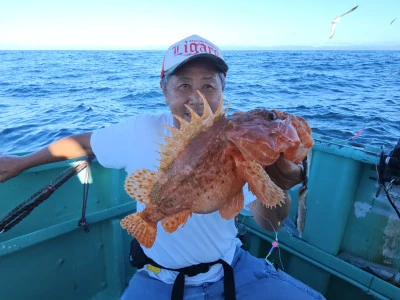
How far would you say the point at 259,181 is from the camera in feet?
5.15

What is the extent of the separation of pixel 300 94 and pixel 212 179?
614 inches

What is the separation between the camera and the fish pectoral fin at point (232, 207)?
6.01ft

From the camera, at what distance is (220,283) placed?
8.53 feet

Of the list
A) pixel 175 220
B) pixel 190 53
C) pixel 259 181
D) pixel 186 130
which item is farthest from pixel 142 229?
pixel 190 53

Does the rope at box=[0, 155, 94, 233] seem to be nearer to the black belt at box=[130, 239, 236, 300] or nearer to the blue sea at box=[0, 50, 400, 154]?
the black belt at box=[130, 239, 236, 300]

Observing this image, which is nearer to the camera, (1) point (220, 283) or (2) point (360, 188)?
(1) point (220, 283)

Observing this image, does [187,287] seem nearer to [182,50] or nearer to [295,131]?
[295,131]

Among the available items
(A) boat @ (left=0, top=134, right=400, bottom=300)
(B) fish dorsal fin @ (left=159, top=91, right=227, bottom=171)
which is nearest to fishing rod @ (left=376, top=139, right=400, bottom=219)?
(A) boat @ (left=0, top=134, right=400, bottom=300)

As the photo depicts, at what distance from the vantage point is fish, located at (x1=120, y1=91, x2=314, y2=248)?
1.62 metres

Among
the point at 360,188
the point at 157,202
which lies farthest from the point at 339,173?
the point at 157,202

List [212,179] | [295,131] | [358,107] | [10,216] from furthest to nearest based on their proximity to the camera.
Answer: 1. [358,107]
2. [10,216]
3. [212,179]
4. [295,131]

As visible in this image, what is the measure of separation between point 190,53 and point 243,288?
2.10 meters

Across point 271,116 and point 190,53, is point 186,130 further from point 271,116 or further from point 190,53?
point 190,53

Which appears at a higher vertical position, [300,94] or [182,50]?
[182,50]
